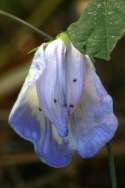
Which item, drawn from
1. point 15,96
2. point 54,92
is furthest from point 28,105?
point 15,96

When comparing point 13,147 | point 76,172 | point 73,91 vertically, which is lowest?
point 76,172

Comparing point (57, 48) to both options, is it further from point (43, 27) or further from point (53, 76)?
point (43, 27)

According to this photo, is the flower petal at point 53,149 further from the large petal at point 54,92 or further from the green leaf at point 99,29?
the green leaf at point 99,29

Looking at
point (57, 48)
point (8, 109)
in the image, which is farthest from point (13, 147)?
point (57, 48)

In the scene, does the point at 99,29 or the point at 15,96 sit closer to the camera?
the point at 99,29

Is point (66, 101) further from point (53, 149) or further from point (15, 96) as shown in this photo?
point (15, 96)

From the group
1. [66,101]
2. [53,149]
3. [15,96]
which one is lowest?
[15,96]
